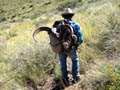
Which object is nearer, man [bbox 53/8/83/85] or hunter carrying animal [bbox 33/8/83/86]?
hunter carrying animal [bbox 33/8/83/86]

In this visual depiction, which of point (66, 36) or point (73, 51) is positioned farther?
point (73, 51)

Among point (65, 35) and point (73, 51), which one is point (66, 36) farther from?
point (73, 51)

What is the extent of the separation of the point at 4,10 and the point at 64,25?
6275cm

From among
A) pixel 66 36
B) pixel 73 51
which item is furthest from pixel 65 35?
pixel 73 51

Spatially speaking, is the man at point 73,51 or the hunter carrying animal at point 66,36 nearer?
the hunter carrying animal at point 66,36

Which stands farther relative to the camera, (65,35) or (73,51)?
(73,51)

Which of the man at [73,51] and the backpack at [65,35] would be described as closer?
the backpack at [65,35]

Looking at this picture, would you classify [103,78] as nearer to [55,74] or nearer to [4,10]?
[55,74]

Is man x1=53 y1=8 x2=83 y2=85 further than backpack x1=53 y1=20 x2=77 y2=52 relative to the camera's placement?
Yes

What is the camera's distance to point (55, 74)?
5.19 m

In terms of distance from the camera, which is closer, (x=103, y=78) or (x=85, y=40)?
(x=103, y=78)

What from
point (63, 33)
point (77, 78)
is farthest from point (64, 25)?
point (77, 78)

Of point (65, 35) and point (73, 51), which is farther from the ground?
point (65, 35)

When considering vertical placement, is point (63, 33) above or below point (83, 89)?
above
